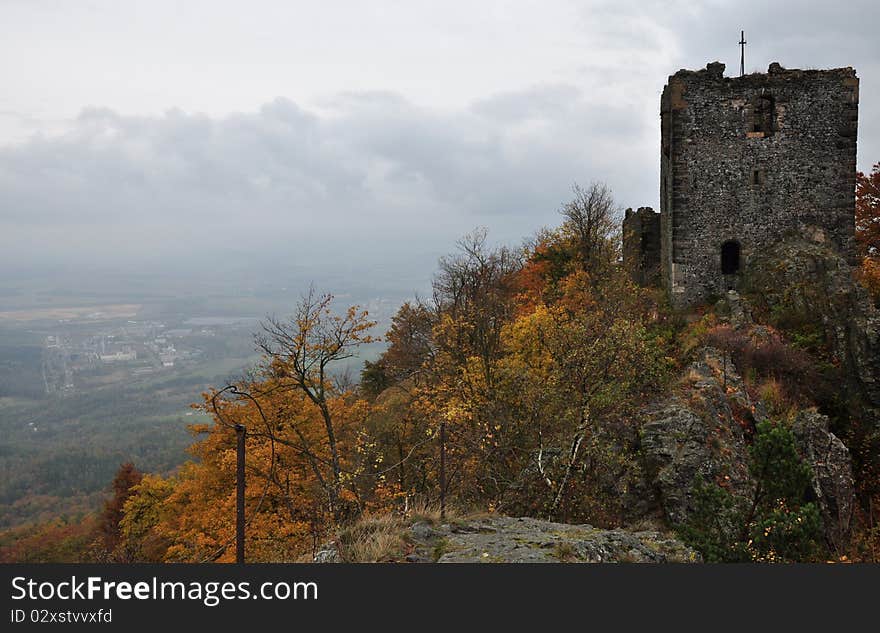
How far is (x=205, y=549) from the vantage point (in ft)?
68.6

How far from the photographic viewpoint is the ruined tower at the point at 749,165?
854 inches

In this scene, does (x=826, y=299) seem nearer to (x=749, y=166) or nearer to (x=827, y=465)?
(x=749, y=166)

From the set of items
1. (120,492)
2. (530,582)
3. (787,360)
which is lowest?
(120,492)

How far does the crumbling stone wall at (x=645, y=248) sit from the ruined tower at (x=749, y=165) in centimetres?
373

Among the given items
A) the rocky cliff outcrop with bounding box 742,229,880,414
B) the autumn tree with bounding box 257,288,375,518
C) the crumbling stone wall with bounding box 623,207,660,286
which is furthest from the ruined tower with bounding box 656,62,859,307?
the autumn tree with bounding box 257,288,375,518

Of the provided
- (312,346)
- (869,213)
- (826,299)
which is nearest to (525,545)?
(312,346)

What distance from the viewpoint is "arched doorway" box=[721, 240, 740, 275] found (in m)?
22.9

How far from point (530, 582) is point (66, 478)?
126990 mm

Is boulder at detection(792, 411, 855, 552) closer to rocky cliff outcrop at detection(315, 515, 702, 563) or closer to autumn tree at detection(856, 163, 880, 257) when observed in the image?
rocky cliff outcrop at detection(315, 515, 702, 563)

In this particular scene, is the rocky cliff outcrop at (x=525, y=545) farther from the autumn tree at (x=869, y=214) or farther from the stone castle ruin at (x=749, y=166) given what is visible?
the autumn tree at (x=869, y=214)

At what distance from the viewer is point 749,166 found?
22.2 meters

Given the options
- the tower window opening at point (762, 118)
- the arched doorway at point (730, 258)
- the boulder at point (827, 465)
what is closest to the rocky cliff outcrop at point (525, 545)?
the boulder at point (827, 465)

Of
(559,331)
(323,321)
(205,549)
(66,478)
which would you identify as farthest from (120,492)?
(66,478)

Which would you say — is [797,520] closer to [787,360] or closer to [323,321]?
[787,360]
